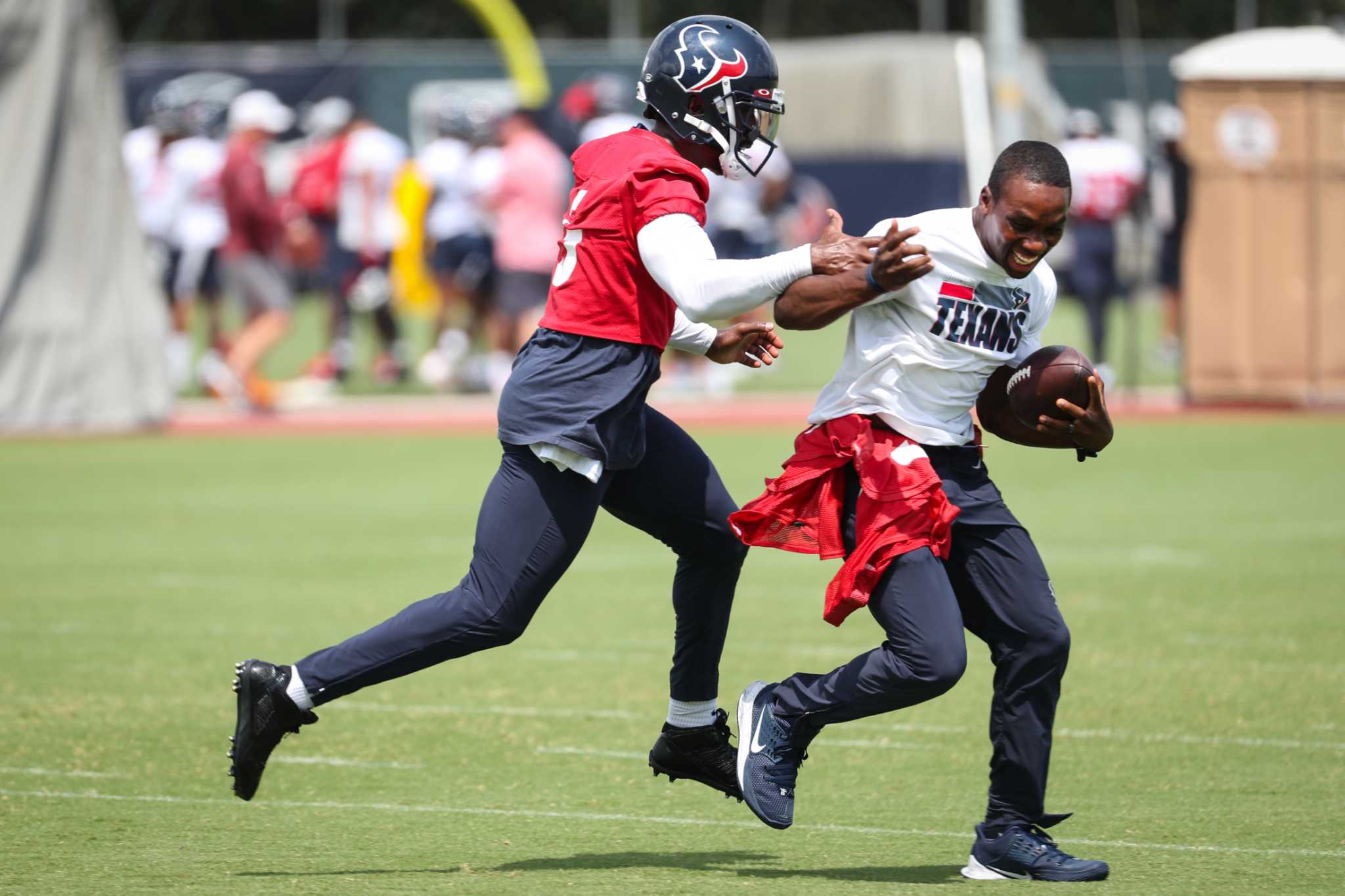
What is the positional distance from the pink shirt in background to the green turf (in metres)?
2.39

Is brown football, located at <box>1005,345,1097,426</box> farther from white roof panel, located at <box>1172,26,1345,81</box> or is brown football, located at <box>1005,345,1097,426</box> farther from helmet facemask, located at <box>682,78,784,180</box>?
white roof panel, located at <box>1172,26,1345,81</box>

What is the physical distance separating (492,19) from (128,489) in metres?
19.6

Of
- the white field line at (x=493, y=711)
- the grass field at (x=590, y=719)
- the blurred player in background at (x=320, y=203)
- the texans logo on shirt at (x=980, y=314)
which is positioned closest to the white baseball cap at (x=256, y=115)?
the blurred player in background at (x=320, y=203)

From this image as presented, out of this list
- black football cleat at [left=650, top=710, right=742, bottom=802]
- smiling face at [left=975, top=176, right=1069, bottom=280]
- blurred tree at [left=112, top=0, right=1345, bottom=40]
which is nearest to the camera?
smiling face at [left=975, top=176, right=1069, bottom=280]

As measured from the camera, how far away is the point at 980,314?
5172 millimetres

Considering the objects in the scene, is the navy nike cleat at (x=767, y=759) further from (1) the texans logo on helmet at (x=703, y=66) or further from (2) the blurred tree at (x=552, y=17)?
(2) the blurred tree at (x=552, y=17)

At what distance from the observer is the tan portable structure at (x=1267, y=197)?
1775cm

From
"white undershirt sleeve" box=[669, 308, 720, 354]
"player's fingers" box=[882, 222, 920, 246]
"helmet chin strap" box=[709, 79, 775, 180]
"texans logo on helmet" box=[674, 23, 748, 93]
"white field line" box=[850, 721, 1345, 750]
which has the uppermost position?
"texans logo on helmet" box=[674, 23, 748, 93]

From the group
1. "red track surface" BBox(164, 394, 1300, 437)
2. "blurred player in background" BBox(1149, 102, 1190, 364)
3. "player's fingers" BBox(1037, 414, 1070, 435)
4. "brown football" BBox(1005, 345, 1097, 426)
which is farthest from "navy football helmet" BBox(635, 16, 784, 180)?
"blurred player in background" BBox(1149, 102, 1190, 364)

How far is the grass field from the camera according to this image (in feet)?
17.4

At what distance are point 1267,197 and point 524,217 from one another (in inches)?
264

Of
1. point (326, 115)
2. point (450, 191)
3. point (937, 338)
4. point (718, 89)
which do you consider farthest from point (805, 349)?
point (937, 338)

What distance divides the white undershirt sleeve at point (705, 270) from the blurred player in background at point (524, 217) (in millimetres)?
12372

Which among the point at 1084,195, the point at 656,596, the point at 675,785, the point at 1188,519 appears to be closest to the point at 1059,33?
A: the point at 1084,195
